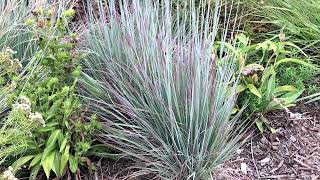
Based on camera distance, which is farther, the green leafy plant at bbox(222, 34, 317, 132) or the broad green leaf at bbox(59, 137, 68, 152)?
the green leafy plant at bbox(222, 34, 317, 132)

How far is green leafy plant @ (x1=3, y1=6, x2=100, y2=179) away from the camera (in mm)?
2559

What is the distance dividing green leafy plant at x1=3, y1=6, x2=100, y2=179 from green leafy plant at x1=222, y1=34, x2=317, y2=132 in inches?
36.8

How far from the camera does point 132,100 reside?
2697 mm

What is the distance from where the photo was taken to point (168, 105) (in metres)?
2.55

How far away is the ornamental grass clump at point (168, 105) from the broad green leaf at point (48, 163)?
0.29m

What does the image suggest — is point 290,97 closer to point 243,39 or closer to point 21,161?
point 243,39

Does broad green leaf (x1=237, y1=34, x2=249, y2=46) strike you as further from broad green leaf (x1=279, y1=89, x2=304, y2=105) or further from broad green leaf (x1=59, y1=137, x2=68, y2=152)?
broad green leaf (x1=59, y1=137, x2=68, y2=152)

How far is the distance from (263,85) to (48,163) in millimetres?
1392

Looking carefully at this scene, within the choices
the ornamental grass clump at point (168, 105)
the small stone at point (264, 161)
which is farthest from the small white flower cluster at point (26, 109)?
the small stone at point (264, 161)

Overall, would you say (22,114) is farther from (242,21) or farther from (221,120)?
(242,21)

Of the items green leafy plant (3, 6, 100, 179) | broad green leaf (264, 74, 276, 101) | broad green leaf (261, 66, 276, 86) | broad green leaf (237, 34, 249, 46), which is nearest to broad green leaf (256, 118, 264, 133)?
broad green leaf (264, 74, 276, 101)

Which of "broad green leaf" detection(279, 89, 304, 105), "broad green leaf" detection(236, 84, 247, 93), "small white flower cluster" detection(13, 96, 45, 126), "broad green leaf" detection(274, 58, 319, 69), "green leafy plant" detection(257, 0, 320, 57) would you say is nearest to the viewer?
"small white flower cluster" detection(13, 96, 45, 126)

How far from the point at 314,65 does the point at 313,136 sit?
562mm

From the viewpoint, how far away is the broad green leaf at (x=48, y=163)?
2.50 meters
